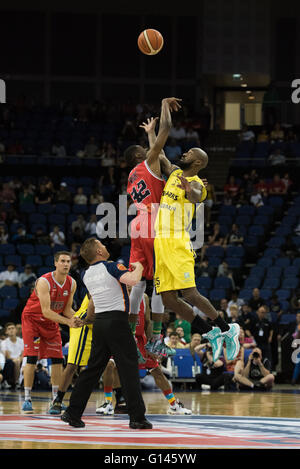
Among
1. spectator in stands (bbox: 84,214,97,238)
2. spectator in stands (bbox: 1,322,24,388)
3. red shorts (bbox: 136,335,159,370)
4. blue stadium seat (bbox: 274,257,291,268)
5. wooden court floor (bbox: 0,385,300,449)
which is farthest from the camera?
spectator in stands (bbox: 84,214,97,238)

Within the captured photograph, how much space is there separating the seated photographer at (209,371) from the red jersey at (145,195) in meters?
7.65

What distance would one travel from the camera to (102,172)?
2456 centimetres

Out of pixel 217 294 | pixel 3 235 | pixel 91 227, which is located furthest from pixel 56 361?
pixel 3 235

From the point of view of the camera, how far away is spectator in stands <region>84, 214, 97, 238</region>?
Answer: 21.6 meters

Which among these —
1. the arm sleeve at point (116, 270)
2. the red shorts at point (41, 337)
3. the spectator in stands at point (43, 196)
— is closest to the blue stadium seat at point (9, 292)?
the spectator in stands at point (43, 196)

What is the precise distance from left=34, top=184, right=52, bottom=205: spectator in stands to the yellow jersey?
1427 centimetres

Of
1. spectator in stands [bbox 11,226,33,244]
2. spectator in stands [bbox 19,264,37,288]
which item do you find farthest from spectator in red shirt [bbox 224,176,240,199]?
spectator in stands [bbox 19,264,37,288]

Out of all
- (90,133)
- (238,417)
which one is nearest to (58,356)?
(238,417)

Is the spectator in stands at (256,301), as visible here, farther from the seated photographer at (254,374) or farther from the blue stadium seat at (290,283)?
the seated photographer at (254,374)

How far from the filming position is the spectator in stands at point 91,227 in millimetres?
21587

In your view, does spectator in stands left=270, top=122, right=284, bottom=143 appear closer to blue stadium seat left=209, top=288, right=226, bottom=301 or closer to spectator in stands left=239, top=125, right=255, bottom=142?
spectator in stands left=239, top=125, right=255, bottom=142

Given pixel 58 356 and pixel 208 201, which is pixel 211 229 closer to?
pixel 208 201
